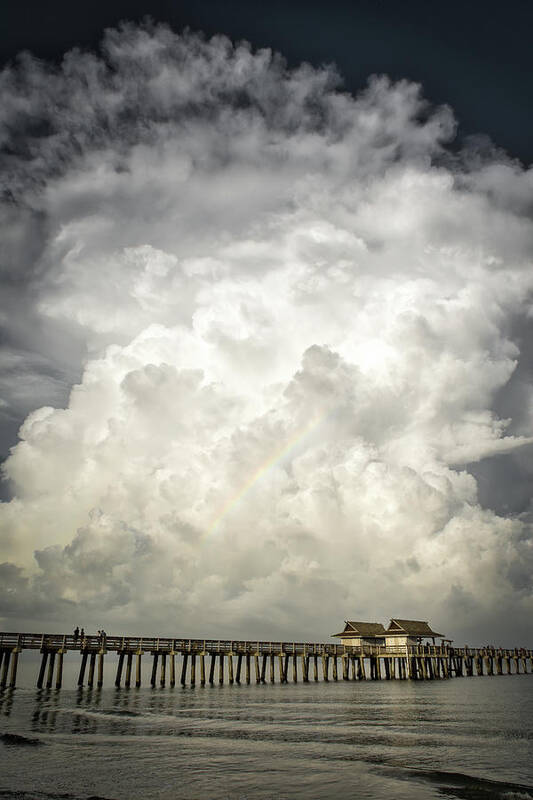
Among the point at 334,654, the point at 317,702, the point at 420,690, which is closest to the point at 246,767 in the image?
the point at 317,702

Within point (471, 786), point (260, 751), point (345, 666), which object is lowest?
point (345, 666)

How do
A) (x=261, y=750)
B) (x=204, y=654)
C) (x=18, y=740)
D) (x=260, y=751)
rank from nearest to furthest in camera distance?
(x=260, y=751) → (x=261, y=750) → (x=18, y=740) → (x=204, y=654)

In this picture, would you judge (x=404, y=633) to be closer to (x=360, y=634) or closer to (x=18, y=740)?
(x=360, y=634)

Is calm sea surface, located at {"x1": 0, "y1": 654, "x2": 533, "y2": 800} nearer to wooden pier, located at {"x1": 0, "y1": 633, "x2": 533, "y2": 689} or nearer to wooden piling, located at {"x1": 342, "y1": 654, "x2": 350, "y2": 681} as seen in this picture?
wooden pier, located at {"x1": 0, "y1": 633, "x2": 533, "y2": 689}

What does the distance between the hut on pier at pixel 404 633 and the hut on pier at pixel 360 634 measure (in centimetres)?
103

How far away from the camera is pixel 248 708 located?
36906 mm

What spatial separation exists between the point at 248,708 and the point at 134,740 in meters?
14.6

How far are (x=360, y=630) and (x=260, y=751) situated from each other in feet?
184

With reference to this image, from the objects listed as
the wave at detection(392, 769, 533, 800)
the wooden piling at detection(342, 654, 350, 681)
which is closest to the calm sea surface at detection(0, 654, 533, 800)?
the wave at detection(392, 769, 533, 800)

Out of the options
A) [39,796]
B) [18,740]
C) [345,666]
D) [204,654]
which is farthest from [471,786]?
[345,666]

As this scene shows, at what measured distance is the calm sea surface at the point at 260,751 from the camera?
53.4 feet

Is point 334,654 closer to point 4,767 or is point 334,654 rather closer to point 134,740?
point 134,740

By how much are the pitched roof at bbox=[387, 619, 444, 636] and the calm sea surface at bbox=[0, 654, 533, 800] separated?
1469 inches

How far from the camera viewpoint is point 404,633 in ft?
242
